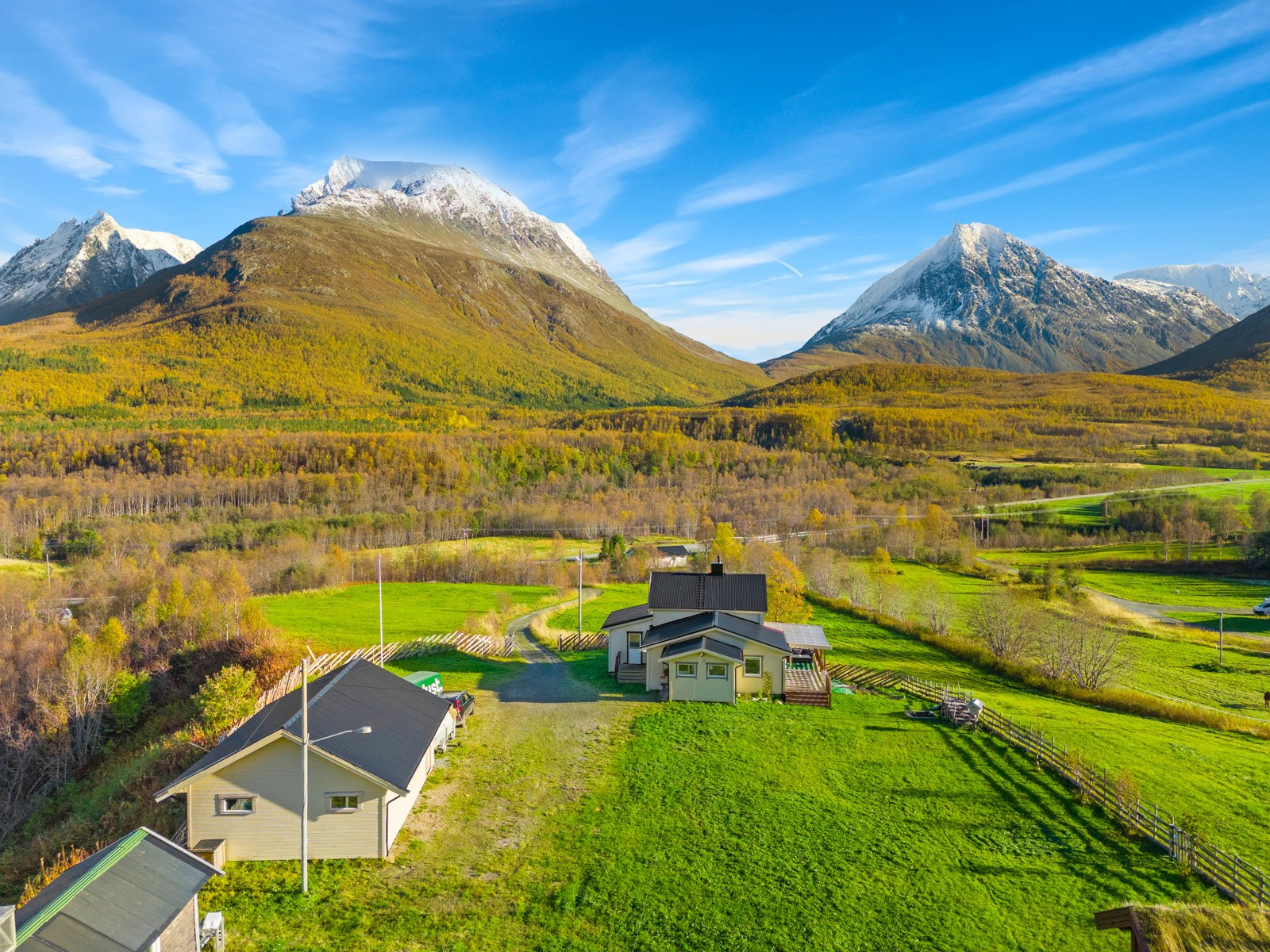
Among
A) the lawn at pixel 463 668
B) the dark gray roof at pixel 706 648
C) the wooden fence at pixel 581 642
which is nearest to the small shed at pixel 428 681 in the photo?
the lawn at pixel 463 668

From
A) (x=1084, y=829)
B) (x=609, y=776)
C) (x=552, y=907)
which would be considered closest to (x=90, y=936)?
(x=552, y=907)

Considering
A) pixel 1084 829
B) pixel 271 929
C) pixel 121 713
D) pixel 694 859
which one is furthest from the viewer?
pixel 121 713

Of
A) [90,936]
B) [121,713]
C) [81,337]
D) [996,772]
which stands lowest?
[121,713]

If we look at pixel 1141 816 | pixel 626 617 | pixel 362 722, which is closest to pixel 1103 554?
pixel 626 617

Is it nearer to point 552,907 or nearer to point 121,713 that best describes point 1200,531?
point 552,907

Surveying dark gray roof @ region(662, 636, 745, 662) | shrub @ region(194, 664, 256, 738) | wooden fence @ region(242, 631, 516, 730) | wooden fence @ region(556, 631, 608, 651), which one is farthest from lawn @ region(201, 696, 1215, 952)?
wooden fence @ region(556, 631, 608, 651)

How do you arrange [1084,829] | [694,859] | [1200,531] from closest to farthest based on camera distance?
[694,859] → [1084,829] → [1200,531]

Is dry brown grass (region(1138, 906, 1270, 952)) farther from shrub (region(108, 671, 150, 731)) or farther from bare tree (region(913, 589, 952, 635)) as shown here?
shrub (region(108, 671, 150, 731))
